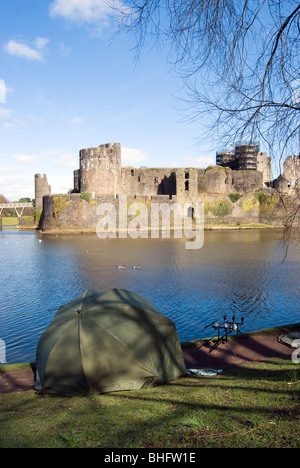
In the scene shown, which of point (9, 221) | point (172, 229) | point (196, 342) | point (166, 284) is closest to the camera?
point (196, 342)

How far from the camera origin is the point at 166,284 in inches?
689

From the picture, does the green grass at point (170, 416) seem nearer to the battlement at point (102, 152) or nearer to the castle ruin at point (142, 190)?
the castle ruin at point (142, 190)

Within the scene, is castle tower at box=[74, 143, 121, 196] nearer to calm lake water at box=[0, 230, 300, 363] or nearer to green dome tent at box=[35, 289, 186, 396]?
calm lake water at box=[0, 230, 300, 363]

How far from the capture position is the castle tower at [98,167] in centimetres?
5384

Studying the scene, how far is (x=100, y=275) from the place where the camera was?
1998cm

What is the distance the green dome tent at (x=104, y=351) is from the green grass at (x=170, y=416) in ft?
0.80

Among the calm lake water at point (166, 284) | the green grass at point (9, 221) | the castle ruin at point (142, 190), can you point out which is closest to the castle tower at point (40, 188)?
the castle ruin at point (142, 190)

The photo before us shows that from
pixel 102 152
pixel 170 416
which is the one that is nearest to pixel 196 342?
pixel 170 416

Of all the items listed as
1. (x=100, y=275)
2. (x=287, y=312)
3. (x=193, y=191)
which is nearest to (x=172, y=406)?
(x=287, y=312)

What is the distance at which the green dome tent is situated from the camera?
20.1 ft

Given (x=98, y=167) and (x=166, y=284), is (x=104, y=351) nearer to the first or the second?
(x=166, y=284)

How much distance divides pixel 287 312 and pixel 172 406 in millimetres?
9073

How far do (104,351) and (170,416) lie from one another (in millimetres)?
2096

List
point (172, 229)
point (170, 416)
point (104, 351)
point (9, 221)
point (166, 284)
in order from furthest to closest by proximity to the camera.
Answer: point (9, 221)
point (172, 229)
point (166, 284)
point (104, 351)
point (170, 416)
